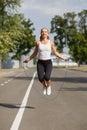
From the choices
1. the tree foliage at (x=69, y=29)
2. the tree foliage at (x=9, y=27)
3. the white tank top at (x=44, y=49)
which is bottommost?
the tree foliage at (x=69, y=29)

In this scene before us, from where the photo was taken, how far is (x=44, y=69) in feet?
47.6

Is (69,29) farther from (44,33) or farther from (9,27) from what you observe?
(44,33)

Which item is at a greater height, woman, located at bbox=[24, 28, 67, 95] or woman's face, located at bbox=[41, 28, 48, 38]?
woman's face, located at bbox=[41, 28, 48, 38]

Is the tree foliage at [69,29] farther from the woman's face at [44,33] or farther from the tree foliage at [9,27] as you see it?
the woman's face at [44,33]

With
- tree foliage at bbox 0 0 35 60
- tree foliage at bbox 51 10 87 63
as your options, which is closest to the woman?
tree foliage at bbox 0 0 35 60

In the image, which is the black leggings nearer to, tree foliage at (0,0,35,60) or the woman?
the woman

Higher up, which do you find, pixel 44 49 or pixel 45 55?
pixel 44 49

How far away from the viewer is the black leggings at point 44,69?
47.1ft

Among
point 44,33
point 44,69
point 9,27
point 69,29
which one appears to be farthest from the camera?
point 69,29

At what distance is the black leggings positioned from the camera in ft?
47.1

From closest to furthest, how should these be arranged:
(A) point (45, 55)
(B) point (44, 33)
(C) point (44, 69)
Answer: (B) point (44, 33), (A) point (45, 55), (C) point (44, 69)

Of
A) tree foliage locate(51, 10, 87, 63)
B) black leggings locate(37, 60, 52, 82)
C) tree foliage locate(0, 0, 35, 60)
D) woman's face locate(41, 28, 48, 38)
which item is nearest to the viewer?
woman's face locate(41, 28, 48, 38)

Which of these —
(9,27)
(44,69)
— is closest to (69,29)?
(9,27)

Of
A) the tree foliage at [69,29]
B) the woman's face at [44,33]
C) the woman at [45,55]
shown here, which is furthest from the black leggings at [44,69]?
the tree foliage at [69,29]
